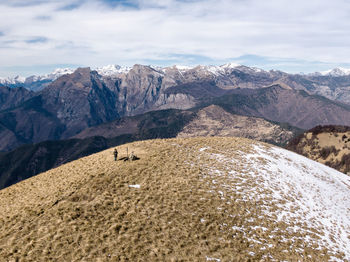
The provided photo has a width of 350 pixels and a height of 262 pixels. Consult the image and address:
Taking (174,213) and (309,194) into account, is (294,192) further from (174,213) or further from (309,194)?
(174,213)

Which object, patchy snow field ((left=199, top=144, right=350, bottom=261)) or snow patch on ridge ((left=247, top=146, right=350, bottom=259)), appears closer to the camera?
patchy snow field ((left=199, top=144, right=350, bottom=261))

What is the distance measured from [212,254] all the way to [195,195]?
9094mm

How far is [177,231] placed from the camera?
893 inches

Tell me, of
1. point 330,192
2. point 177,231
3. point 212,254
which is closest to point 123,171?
point 177,231

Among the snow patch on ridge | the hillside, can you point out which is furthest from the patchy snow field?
the hillside

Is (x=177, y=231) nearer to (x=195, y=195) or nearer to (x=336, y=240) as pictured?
(x=195, y=195)

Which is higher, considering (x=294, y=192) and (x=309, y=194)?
(x=294, y=192)

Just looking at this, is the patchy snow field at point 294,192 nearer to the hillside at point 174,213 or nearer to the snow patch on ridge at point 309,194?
the snow patch on ridge at point 309,194

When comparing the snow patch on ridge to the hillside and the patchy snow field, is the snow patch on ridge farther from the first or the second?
the hillside

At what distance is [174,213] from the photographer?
83.2 ft

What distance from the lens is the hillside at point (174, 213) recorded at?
67.2ft

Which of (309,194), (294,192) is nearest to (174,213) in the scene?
(294,192)

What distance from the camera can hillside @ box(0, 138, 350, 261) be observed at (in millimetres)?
20484

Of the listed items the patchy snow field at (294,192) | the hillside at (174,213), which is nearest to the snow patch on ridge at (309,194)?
the patchy snow field at (294,192)
